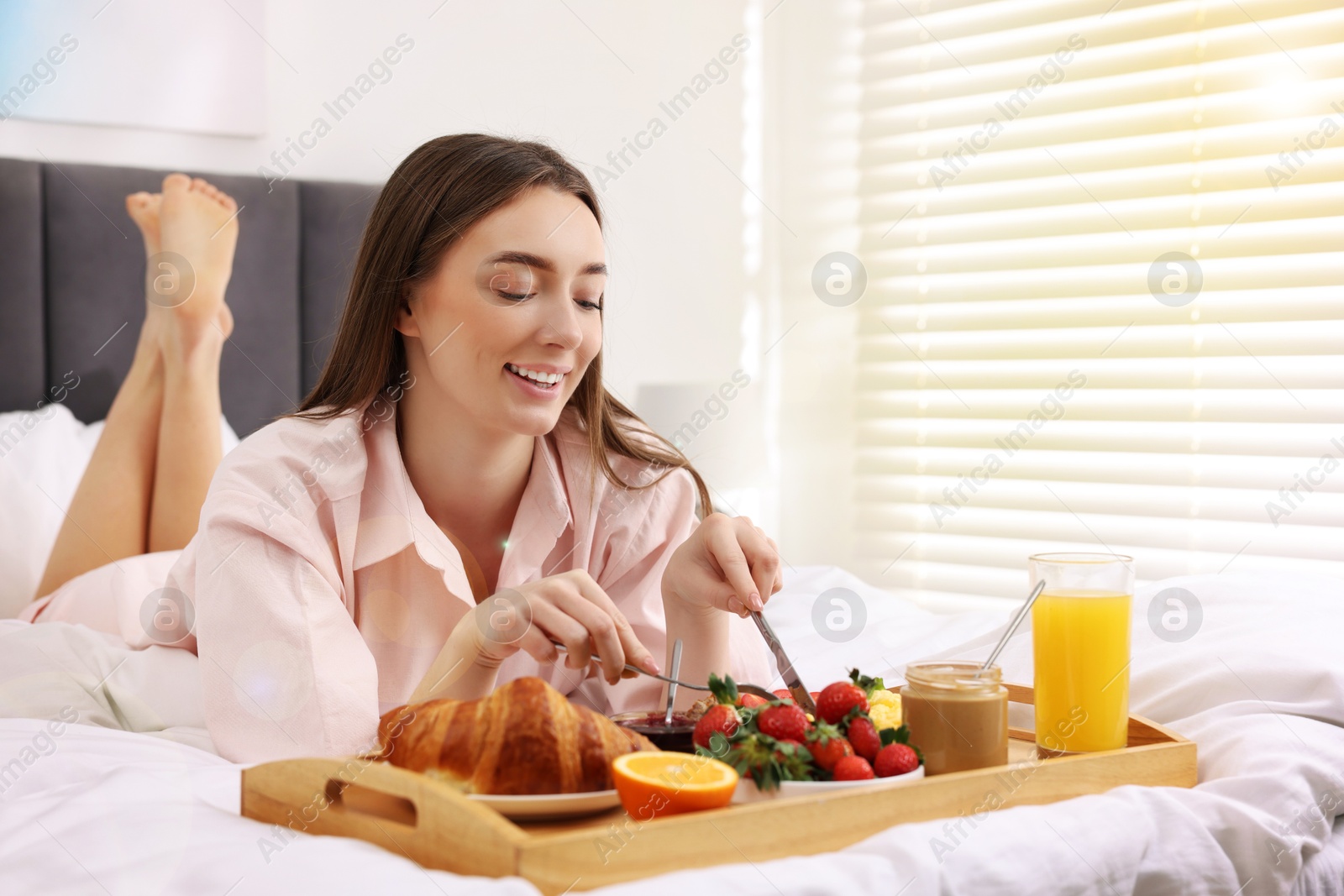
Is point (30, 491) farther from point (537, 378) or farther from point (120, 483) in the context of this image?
point (537, 378)

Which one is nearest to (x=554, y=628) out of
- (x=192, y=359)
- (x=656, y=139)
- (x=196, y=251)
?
(x=192, y=359)

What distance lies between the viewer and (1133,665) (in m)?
1.16

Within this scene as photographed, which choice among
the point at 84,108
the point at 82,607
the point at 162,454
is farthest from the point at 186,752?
the point at 84,108

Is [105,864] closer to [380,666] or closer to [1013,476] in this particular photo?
[380,666]

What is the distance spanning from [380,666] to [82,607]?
2.63 feet

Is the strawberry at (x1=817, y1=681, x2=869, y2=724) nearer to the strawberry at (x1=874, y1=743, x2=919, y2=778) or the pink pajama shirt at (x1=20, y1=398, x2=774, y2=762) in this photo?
the strawberry at (x1=874, y1=743, x2=919, y2=778)

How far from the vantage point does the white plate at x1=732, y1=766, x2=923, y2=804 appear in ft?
2.38

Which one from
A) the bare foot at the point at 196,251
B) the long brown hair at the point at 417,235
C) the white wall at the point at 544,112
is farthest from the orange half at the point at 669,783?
the white wall at the point at 544,112

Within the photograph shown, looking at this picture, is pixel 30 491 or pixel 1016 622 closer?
pixel 1016 622

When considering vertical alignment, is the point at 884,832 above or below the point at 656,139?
below

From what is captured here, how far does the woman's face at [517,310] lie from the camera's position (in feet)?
3.99

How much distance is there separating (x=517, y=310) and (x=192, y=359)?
120cm

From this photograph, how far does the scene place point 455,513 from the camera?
4.44ft

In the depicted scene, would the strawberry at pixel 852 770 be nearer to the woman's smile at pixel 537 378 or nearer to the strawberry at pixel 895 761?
the strawberry at pixel 895 761
